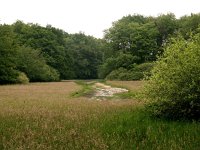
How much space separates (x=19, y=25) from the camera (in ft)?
372

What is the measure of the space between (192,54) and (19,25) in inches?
4119

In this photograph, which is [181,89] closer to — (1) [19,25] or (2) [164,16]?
(2) [164,16]

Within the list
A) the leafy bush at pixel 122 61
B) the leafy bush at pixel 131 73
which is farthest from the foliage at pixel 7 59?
the leafy bush at pixel 122 61

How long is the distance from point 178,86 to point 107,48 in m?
90.5

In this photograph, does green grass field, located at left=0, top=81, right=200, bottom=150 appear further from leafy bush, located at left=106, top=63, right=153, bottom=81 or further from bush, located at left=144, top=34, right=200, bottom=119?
leafy bush, located at left=106, top=63, right=153, bottom=81

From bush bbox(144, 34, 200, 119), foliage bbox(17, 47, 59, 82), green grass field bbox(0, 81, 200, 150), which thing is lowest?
green grass field bbox(0, 81, 200, 150)

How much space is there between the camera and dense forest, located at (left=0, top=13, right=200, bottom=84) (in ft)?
232

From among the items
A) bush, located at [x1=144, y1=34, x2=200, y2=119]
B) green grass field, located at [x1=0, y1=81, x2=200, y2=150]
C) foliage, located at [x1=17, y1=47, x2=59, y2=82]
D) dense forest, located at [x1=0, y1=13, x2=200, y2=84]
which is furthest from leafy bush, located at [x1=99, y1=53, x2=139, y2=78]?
green grass field, located at [x1=0, y1=81, x2=200, y2=150]

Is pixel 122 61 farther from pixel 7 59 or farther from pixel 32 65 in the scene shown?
pixel 7 59

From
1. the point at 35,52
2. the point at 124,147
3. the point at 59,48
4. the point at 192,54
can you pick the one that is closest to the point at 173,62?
the point at 192,54

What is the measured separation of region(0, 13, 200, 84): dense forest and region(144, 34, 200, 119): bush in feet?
175

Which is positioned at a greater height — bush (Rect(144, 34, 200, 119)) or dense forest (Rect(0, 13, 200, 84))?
dense forest (Rect(0, 13, 200, 84))

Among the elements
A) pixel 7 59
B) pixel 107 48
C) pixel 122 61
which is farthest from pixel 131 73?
pixel 7 59

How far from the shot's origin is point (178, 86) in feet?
45.2
